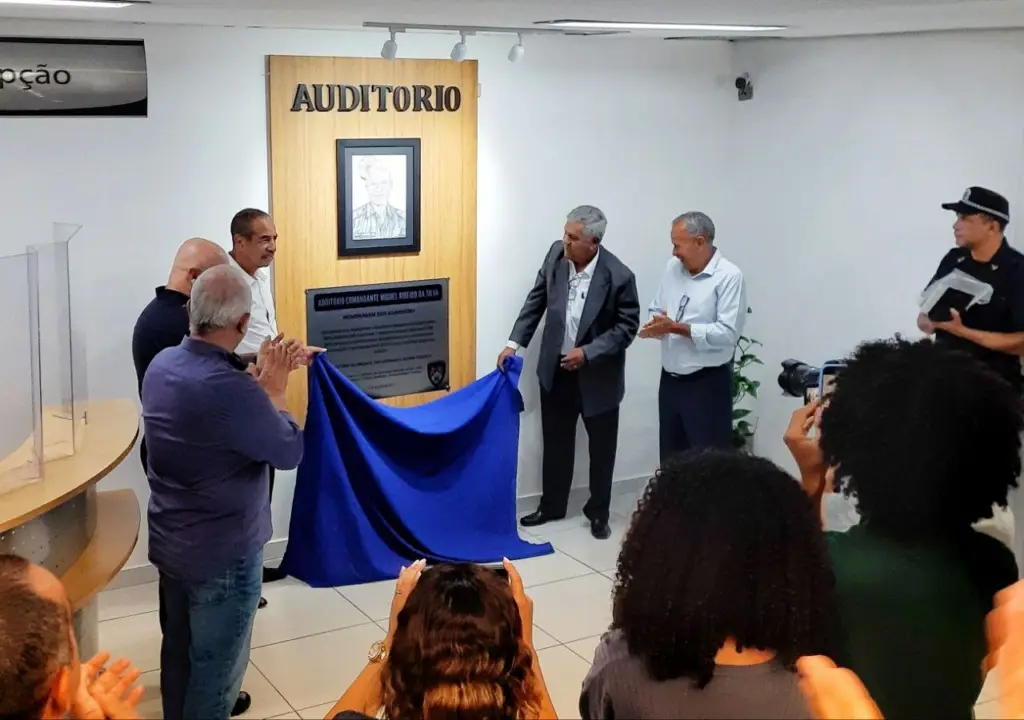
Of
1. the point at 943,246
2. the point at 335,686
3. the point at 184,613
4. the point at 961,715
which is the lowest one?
the point at 335,686

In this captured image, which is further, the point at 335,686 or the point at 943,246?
the point at 943,246

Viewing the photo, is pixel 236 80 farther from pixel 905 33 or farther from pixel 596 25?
pixel 905 33

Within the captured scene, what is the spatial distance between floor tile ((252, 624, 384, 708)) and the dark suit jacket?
1678mm

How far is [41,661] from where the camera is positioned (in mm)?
1622

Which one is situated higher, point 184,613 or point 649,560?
point 649,560

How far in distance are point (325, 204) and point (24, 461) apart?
230 centimetres

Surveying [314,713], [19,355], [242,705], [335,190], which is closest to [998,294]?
[335,190]

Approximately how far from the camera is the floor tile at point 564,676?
404cm

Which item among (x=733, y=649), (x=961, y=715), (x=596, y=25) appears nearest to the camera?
(x=733, y=649)

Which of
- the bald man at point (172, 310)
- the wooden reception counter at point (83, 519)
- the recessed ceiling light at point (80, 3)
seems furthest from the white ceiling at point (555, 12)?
the wooden reception counter at point (83, 519)

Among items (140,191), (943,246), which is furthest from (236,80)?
(943,246)

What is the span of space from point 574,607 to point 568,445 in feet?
3.79

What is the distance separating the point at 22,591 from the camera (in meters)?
1.66

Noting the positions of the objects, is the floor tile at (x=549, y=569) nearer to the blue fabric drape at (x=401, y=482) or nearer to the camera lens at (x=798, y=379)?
the blue fabric drape at (x=401, y=482)
